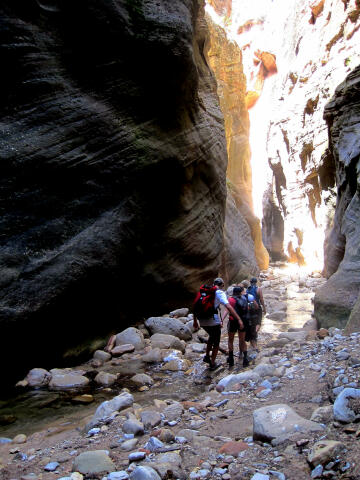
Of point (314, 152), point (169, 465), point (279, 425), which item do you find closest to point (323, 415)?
point (279, 425)

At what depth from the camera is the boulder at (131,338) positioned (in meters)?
8.87

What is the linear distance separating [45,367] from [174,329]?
334 cm

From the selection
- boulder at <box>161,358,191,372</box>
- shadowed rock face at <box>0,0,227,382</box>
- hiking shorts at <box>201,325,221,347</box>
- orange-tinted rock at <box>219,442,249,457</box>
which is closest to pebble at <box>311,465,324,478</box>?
orange-tinted rock at <box>219,442,249,457</box>

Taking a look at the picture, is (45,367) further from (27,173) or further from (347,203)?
(347,203)

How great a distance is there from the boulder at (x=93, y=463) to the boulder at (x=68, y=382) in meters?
3.28

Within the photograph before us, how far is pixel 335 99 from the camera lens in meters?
13.2

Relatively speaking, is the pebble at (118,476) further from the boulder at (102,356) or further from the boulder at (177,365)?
the boulder at (102,356)

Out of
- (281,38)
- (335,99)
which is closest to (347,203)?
(335,99)

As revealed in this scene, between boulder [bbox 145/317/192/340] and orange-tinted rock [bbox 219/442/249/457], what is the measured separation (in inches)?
243

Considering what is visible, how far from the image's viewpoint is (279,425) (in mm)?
3439

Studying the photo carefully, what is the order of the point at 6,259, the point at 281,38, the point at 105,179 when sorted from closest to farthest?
the point at 6,259
the point at 105,179
the point at 281,38

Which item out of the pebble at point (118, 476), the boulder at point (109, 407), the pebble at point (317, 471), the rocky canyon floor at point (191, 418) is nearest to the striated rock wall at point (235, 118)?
the rocky canyon floor at point (191, 418)

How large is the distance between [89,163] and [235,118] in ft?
92.1

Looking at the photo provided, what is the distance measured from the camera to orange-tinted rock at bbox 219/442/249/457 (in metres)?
3.32
